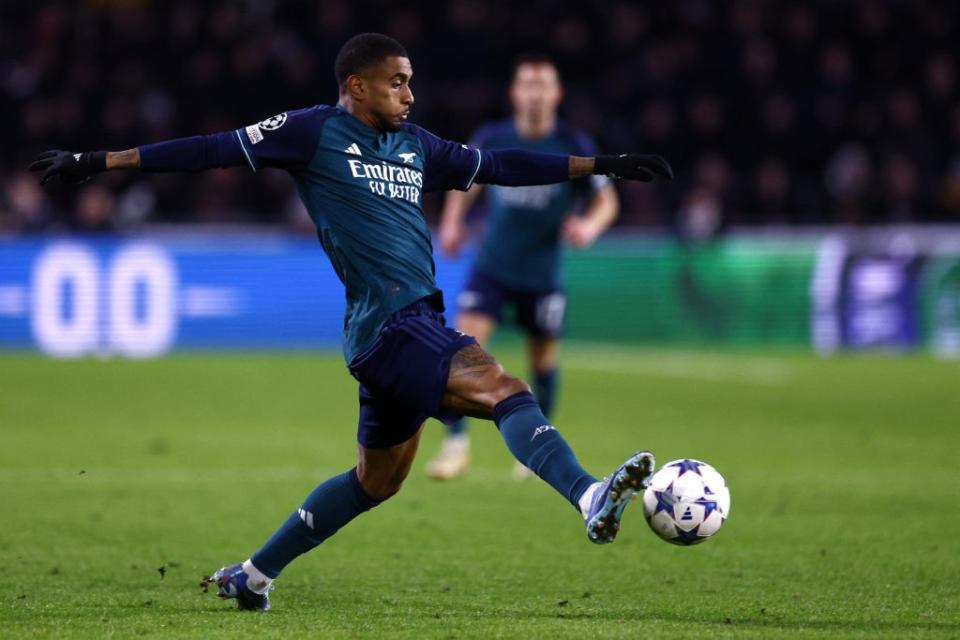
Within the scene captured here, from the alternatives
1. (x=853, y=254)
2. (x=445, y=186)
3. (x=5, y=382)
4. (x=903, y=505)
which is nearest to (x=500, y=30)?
(x=853, y=254)

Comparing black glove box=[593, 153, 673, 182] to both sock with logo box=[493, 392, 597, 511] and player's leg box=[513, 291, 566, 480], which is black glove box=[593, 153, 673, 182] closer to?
sock with logo box=[493, 392, 597, 511]

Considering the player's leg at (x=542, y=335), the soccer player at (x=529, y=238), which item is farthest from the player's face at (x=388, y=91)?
the player's leg at (x=542, y=335)

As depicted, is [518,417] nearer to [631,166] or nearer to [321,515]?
[321,515]

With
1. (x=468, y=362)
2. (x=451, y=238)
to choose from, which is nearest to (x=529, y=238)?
(x=451, y=238)

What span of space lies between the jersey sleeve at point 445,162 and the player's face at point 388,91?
209 mm

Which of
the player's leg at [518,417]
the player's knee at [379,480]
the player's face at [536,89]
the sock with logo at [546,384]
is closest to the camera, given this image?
the player's leg at [518,417]

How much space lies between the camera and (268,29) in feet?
70.8

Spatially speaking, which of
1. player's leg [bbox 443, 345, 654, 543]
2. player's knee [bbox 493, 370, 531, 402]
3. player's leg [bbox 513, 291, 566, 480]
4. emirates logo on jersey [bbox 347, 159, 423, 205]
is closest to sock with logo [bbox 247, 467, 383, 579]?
player's leg [bbox 443, 345, 654, 543]

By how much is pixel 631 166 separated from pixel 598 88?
16097 millimetres

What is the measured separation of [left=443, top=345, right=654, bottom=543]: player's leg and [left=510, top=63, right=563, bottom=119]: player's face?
4631mm

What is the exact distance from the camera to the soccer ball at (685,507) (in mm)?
4867

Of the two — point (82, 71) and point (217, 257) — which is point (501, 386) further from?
point (82, 71)

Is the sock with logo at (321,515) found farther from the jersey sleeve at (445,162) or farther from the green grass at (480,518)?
the jersey sleeve at (445,162)

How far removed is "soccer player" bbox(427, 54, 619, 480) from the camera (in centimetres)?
957
